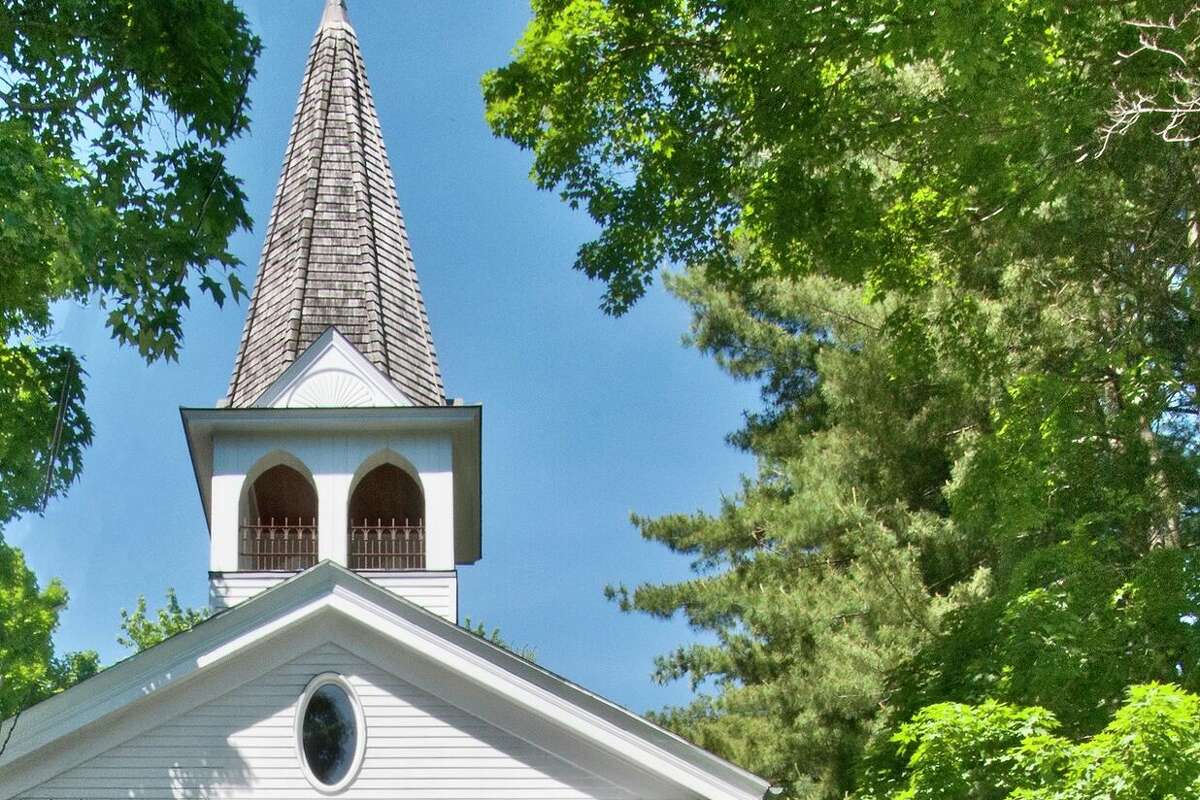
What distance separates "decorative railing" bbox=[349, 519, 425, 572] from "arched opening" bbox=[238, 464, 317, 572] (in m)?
0.46

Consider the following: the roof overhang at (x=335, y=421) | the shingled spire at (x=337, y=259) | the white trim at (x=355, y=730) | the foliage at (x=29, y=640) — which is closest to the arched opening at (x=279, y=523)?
the roof overhang at (x=335, y=421)

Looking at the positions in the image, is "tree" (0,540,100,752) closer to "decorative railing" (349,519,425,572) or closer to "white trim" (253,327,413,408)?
"white trim" (253,327,413,408)

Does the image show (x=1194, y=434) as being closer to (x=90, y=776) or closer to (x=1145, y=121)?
(x=1145, y=121)

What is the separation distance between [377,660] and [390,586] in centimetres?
242

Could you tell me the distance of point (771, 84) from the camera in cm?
1382

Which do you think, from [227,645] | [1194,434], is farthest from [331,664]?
[1194,434]

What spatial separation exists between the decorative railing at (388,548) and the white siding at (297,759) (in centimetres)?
312

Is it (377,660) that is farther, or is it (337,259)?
(337,259)

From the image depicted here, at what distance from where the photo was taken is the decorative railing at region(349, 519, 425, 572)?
659 inches

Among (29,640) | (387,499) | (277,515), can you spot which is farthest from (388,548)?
(29,640)

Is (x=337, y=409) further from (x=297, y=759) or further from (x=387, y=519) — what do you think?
(x=297, y=759)

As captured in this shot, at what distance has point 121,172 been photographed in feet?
39.3

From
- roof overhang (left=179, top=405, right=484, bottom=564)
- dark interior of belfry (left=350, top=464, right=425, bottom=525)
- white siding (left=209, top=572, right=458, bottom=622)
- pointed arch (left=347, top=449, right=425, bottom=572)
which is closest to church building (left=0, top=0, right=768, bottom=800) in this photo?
white siding (left=209, top=572, right=458, bottom=622)

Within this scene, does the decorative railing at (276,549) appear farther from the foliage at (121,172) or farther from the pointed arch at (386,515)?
the foliage at (121,172)
